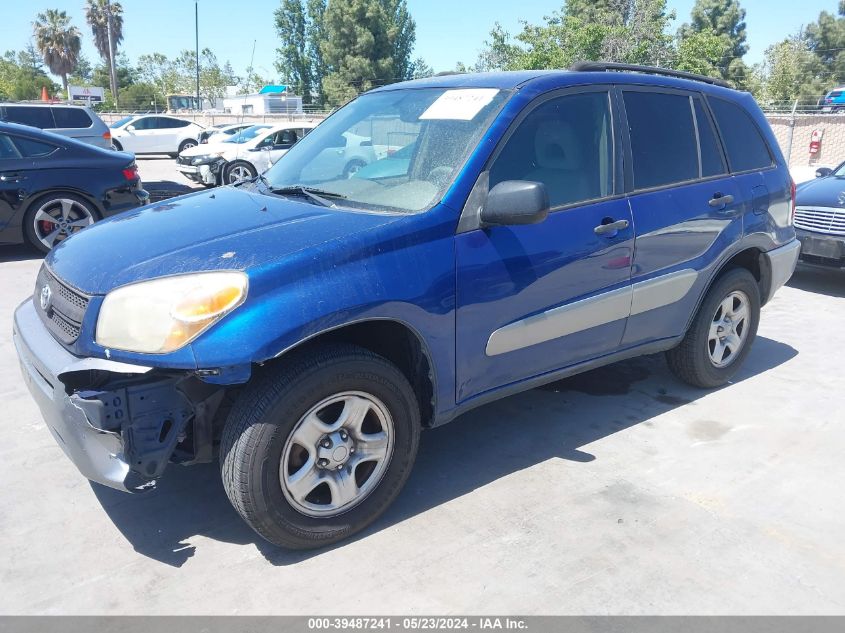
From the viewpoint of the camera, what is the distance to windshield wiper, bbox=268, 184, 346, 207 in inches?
131

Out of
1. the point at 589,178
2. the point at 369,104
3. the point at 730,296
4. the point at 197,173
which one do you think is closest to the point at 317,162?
the point at 369,104

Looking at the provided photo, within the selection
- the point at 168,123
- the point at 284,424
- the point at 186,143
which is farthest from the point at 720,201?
the point at 168,123

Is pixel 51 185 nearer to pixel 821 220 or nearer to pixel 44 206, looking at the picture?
pixel 44 206

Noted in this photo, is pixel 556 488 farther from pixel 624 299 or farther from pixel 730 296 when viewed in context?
pixel 730 296

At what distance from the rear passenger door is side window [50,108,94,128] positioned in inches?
577

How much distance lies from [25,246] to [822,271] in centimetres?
974

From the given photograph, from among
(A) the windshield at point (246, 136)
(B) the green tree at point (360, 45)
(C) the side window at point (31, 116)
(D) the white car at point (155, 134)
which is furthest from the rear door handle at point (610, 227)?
(B) the green tree at point (360, 45)

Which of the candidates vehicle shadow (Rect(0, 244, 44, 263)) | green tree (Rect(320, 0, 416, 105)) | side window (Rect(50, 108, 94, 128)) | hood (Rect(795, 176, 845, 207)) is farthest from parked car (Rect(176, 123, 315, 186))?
green tree (Rect(320, 0, 416, 105))

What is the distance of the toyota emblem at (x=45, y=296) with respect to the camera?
120 inches

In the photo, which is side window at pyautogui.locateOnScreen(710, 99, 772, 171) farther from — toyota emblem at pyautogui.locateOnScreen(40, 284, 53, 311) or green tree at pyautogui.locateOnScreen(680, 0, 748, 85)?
green tree at pyautogui.locateOnScreen(680, 0, 748, 85)

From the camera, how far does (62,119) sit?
600 inches

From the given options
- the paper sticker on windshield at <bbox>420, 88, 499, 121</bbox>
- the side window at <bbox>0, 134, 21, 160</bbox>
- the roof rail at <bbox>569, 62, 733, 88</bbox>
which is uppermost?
the roof rail at <bbox>569, 62, 733, 88</bbox>

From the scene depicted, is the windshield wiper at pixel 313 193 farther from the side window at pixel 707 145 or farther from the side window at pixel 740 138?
the side window at pixel 740 138

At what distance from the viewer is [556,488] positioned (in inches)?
135
